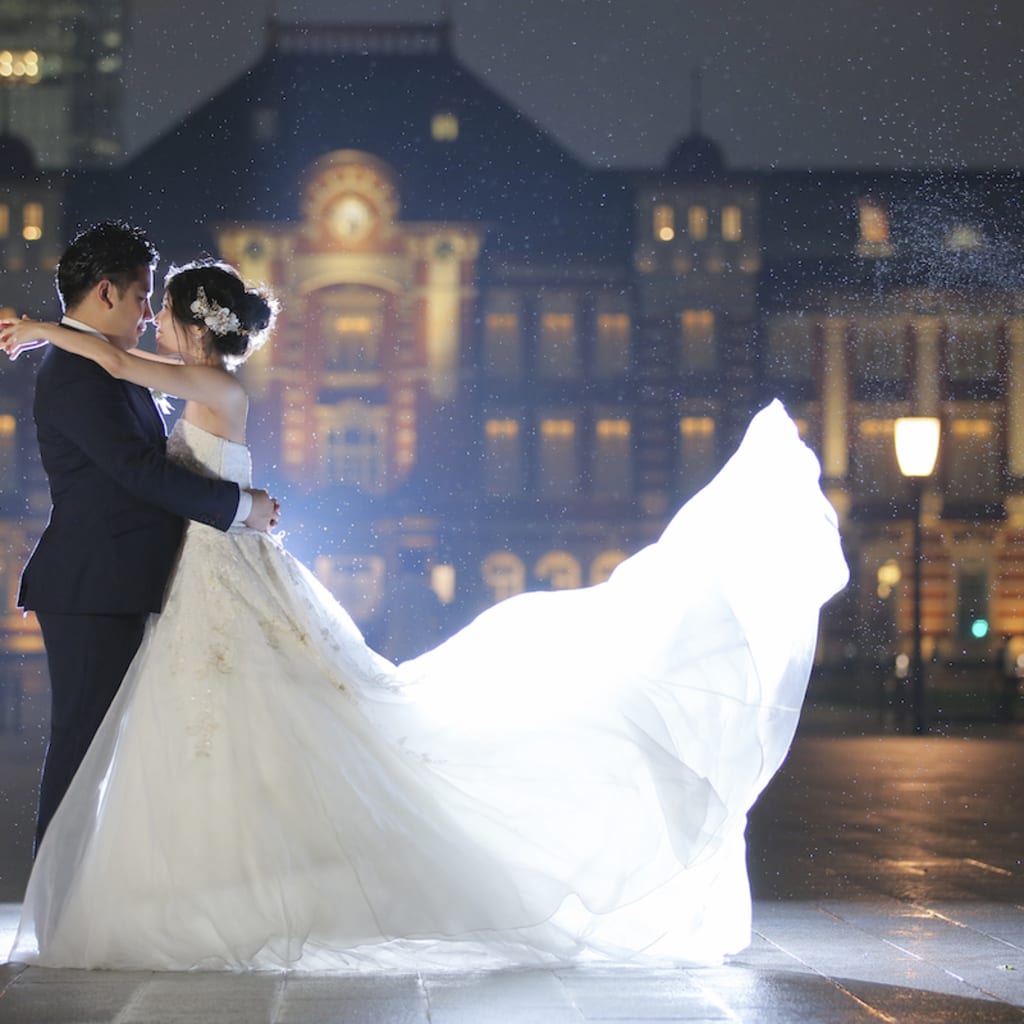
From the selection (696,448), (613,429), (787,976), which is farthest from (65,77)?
(787,976)

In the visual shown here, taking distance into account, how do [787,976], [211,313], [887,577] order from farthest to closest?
[887,577] < [211,313] < [787,976]

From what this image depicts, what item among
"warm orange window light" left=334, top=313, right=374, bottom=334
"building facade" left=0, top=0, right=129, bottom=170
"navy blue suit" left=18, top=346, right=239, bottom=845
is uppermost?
"building facade" left=0, top=0, right=129, bottom=170

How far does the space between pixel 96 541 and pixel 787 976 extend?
5.69 ft

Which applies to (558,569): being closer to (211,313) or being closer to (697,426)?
(697,426)

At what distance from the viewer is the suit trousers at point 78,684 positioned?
390 centimetres

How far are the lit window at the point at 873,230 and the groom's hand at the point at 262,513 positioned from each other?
1892 inches

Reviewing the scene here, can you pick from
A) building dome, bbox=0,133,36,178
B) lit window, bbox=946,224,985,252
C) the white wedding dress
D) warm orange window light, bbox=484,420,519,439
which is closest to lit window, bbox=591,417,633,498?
warm orange window light, bbox=484,420,519,439

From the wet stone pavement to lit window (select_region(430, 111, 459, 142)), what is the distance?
155ft

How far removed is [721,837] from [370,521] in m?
43.7

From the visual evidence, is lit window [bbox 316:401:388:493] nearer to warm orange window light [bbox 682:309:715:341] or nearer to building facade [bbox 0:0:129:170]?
warm orange window light [bbox 682:309:715:341]

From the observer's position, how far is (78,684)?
12.8 ft

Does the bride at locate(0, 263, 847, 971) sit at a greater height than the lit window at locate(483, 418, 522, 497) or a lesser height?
lesser

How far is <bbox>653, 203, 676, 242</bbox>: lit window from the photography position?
49219 mm

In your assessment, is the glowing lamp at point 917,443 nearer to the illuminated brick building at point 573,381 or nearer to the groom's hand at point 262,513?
the groom's hand at point 262,513
